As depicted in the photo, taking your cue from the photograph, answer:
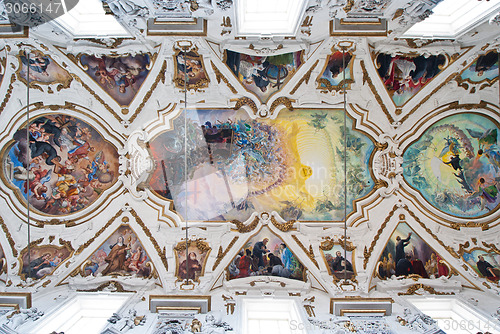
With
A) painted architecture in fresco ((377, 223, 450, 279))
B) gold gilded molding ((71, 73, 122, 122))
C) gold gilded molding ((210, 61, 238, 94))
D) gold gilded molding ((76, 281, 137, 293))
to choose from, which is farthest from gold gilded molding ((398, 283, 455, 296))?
gold gilded molding ((71, 73, 122, 122))

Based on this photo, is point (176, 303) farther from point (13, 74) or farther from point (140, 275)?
point (13, 74)

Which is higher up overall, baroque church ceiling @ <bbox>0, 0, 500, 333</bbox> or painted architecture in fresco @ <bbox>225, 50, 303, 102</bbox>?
painted architecture in fresco @ <bbox>225, 50, 303, 102</bbox>

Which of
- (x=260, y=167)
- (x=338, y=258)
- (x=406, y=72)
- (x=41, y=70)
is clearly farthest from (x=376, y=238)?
(x=41, y=70)

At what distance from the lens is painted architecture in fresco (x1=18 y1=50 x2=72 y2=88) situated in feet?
29.6

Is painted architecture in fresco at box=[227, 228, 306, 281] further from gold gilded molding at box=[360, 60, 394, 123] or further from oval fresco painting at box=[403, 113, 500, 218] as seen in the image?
gold gilded molding at box=[360, 60, 394, 123]

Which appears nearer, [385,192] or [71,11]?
[71,11]

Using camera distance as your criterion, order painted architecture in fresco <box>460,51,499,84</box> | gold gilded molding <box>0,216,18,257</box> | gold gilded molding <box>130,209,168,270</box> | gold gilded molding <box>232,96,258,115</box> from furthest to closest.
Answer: gold gilded molding <box>232,96,258,115</box> < gold gilded molding <box>130,209,168,270</box> < gold gilded molding <box>0,216,18,257</box> < painted architecture in fresco <box>460,51,499,84</box>

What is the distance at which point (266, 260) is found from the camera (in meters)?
9.70

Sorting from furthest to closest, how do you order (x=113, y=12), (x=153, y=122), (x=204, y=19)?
(x=153, y=122) → (x=204, y=19) → (x=113, y=12)

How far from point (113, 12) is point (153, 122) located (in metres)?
3.50

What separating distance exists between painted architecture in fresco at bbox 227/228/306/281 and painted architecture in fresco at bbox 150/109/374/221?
3.16 feet

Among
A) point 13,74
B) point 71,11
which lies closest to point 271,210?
point 71,11

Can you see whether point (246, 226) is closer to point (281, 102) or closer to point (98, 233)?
point (281, 102)

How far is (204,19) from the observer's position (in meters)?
8.00
